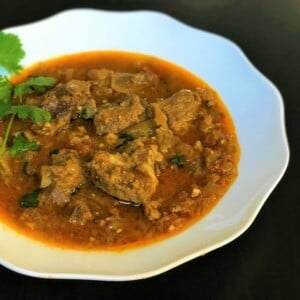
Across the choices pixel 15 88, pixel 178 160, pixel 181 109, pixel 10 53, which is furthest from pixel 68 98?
pixel 178 160

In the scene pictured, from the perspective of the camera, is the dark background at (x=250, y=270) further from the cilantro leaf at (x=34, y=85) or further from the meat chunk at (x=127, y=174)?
the cilantro leaf at (x=34, y=85)

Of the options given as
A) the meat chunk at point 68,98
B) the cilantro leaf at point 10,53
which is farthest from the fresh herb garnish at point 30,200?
the cilantro leaf at point 10,53

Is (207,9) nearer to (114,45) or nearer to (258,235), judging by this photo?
(114,45)

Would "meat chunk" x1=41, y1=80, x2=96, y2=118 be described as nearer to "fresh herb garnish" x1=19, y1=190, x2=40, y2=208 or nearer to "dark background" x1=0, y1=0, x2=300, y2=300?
"fresh herb garnish" x1=19, y1=190, x2=40, y2=208

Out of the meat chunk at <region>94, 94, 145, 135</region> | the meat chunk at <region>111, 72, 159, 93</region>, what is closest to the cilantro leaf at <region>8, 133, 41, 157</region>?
the meat chunk at <region>94, 94, 145, 135</region>

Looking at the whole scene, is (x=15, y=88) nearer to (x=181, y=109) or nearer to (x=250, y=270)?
(x=181, y=109)

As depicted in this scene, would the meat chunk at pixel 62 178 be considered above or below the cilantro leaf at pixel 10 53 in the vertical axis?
below

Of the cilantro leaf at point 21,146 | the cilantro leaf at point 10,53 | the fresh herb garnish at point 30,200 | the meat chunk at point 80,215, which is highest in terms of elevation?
the cilantro leaf at point 10,53
